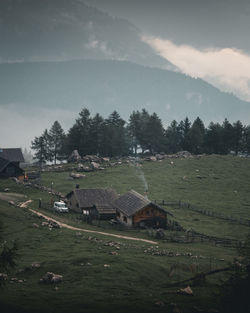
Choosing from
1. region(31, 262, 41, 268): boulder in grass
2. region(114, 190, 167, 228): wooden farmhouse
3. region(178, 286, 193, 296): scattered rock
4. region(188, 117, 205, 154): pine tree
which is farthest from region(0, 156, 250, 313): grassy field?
region(188, 117, 205, 154): pine tree

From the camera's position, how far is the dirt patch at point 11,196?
258ft

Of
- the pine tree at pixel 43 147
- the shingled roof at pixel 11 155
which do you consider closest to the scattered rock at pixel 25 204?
the shingled roof at pixel 11 155

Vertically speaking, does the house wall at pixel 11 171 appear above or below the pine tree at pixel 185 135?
below

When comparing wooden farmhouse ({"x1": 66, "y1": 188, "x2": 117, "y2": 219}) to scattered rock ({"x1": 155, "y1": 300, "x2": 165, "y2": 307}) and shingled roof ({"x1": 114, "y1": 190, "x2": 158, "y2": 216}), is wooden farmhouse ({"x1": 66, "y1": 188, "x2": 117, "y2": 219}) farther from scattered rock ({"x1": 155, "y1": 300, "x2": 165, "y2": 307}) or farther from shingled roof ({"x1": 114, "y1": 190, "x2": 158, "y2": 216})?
scattered rock ({"x1": 155, "y1": 300, "x2": 165, "y2": 307})

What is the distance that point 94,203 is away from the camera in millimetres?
75188

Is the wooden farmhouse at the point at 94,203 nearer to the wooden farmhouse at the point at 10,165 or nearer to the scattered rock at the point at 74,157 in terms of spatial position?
the wooden farmhouse at the point at 10,165

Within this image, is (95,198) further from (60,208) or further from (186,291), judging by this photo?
(186,291)

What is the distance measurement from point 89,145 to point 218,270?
10606cm

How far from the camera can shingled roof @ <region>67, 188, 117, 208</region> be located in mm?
74625

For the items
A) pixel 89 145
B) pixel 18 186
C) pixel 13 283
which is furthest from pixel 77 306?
pixel 89 145

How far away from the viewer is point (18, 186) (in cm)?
9406

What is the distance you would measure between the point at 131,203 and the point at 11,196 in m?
29.1

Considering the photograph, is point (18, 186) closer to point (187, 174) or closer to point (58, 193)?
point (58, 193)

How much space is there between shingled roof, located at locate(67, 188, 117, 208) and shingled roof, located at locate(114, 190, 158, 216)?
260 cm
